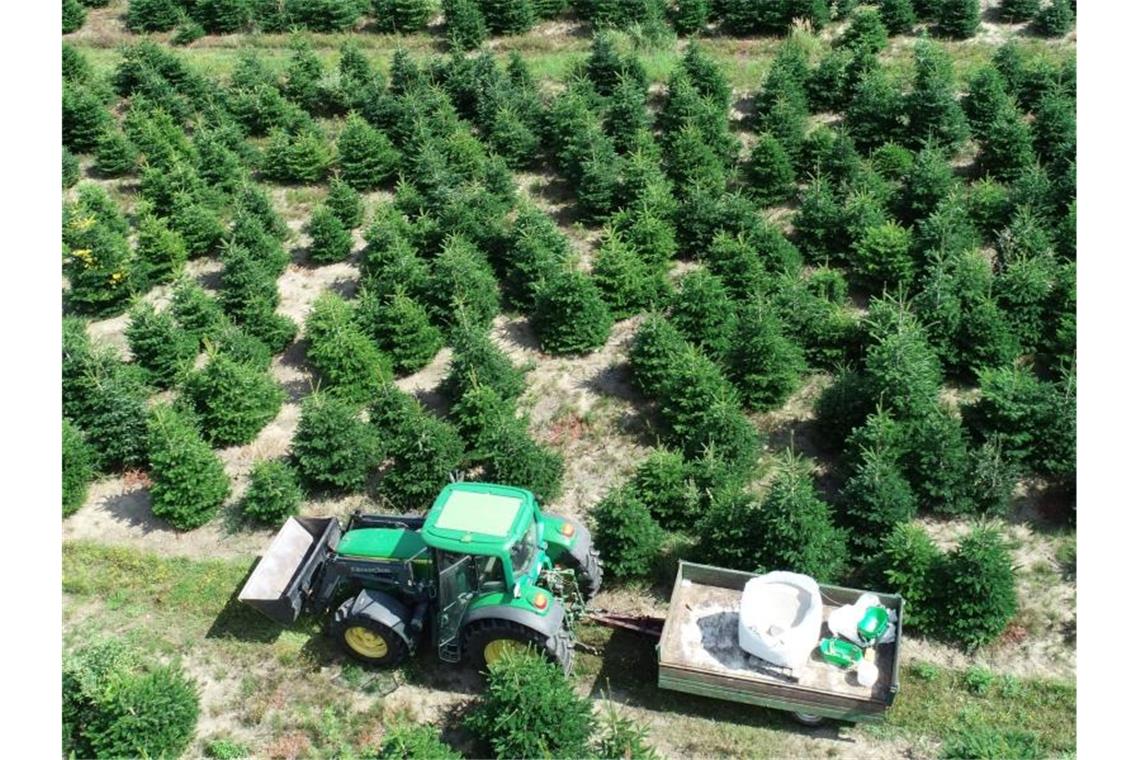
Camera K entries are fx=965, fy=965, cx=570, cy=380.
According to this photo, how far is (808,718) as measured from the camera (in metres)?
13.1

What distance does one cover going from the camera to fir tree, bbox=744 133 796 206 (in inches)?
960

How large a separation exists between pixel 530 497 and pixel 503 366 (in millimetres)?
5542

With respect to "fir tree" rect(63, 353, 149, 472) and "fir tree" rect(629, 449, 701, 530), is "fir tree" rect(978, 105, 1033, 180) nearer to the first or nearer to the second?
"fir tree" rect(629, 449, 701, 530)

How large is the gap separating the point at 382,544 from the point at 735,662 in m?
5.34

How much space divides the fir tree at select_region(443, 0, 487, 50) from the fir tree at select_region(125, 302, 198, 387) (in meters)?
17.7

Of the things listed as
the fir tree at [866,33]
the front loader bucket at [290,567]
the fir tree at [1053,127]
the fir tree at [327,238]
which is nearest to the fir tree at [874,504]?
the front loader bucket at [290,567]

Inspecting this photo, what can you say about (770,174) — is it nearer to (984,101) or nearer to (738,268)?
(738,268)

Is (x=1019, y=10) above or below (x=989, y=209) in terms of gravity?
above

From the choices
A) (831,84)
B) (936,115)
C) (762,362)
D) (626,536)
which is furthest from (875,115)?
(626,536)

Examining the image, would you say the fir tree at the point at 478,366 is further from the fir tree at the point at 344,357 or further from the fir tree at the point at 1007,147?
the fir tree at the point at 1007,147

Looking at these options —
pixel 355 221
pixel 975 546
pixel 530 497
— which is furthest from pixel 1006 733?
pixel 355 221

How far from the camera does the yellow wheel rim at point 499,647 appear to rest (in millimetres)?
13289

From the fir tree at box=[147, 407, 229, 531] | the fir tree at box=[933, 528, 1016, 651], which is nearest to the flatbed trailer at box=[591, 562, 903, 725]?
the fir tree at box=[933, 528, 1016, 651]

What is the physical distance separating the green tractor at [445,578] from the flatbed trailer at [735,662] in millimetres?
1225
